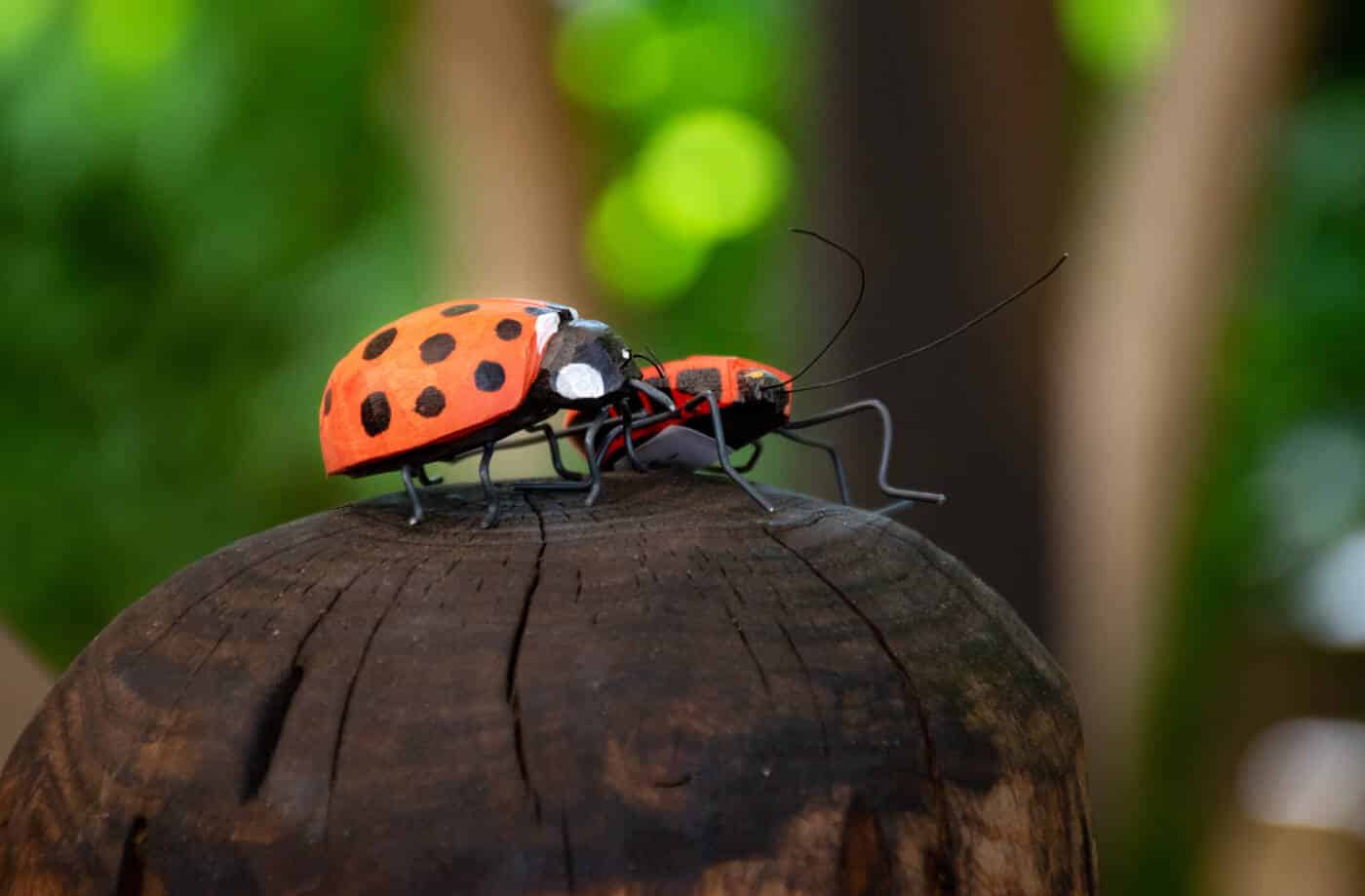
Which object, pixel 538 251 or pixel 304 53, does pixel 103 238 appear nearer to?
pixel 304 53

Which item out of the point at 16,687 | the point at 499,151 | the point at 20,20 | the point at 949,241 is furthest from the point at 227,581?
the point at 20,20

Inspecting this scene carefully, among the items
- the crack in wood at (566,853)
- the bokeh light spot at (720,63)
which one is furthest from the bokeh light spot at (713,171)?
the crack in wood at (566,853)

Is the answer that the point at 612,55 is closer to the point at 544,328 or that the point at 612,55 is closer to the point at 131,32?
the point at 131,32

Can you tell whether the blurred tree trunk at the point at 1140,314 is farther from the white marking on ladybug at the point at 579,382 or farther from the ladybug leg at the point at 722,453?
the white marking on ladybug at the point at 579,382

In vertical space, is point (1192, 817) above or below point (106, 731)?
below

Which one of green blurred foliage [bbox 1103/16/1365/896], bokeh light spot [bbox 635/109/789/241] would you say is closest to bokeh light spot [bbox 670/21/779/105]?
bokeh light spot [bbox 635/109/789/241]

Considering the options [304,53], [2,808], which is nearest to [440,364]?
[2,808]
